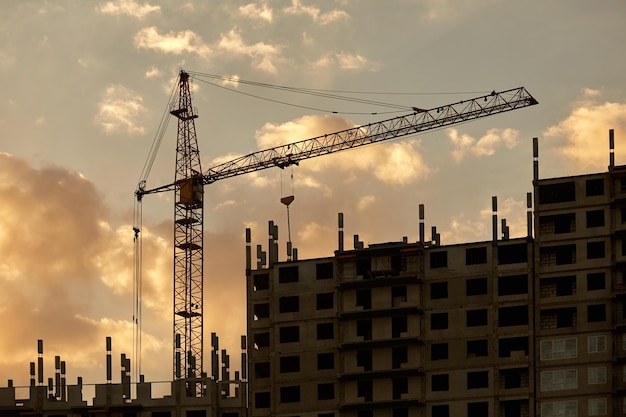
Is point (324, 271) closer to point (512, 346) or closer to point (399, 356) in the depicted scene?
point (399, 356)

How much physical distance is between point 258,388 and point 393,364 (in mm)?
15833

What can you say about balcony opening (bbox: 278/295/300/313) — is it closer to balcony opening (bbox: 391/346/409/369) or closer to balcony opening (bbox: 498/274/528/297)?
balcony opening (bbox: 391/346/409/369)

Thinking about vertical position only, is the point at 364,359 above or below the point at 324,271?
below

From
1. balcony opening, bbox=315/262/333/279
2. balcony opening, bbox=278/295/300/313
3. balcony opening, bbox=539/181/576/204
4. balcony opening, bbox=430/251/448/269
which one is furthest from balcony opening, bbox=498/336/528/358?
balcony opening, bbox=278/295/300/313

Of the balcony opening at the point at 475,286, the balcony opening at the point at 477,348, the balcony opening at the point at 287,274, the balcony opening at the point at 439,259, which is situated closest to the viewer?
the balcony opening at the point at 477,348

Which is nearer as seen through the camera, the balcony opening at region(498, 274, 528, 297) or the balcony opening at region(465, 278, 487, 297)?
the balcony opening at region(498, 274, 528, 297)

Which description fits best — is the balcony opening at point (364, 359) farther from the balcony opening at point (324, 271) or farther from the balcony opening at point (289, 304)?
the balcony opening at point (324, 271)

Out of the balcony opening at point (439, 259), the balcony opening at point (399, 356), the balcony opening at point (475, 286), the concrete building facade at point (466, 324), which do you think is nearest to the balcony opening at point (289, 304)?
the concrete building facade at point (466, 324)

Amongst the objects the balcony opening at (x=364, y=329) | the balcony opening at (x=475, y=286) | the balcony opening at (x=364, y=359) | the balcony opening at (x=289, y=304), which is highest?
the balcony opening at (x=475, y=286)

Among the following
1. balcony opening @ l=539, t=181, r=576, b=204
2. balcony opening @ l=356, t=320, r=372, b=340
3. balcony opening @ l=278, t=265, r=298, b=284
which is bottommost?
balcony opening @ l=356, t=320, r=372, b=340

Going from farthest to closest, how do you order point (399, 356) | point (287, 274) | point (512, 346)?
point (287, 274) → point (399, 356) → point (512, 346)

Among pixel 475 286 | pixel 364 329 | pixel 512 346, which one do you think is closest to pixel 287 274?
pixel 364 329

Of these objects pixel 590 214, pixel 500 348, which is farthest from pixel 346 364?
pixel 590 214

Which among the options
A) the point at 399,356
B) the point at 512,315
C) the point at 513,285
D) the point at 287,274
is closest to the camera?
the point at 512,315
